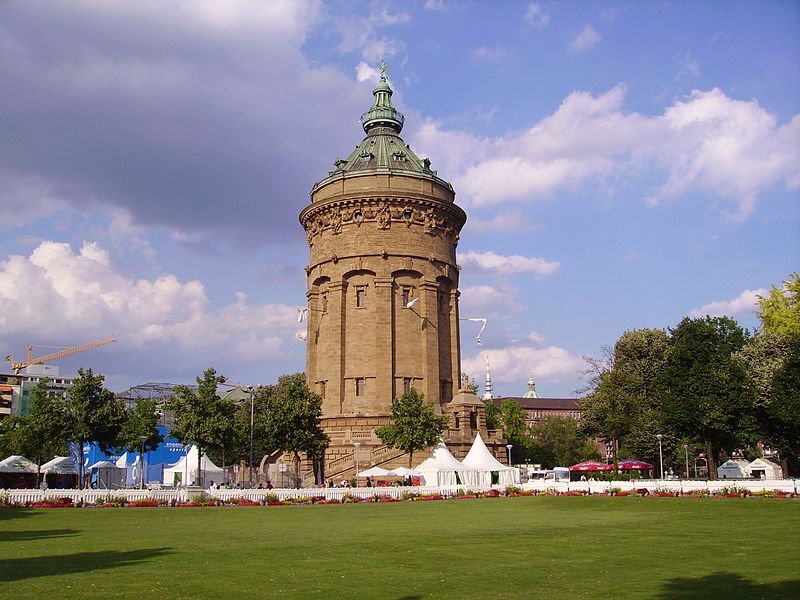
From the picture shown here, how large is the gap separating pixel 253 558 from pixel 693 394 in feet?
156

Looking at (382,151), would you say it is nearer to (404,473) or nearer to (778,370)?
(404,473)

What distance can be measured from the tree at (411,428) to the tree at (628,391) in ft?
72.6

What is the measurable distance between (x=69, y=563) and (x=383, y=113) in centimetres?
6906

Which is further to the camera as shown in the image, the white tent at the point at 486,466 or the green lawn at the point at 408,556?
the white tent at the point at 486,466

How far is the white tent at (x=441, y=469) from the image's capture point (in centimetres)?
5522

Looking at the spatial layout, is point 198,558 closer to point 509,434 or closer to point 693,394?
point 693,394

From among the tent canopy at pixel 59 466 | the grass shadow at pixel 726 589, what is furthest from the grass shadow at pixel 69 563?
the tent canopy at pixel 59 466

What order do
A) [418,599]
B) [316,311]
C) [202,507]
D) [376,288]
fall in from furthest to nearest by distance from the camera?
[316,311] < [376,288] < [202,507] < [418,599]

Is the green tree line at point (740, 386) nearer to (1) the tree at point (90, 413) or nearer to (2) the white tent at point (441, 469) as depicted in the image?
(2) the white tent at point (441, 469)

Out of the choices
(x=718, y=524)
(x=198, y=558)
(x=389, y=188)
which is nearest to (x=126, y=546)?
(x=198, y=558)

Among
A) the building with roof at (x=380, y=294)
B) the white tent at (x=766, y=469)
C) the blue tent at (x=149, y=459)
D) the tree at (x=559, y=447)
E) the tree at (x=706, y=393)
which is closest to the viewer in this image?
the tree at (x=706, y=393)

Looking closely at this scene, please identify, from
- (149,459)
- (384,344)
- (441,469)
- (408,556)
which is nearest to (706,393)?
(441,469)

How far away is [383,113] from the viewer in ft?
266

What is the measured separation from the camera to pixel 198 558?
17859mm
